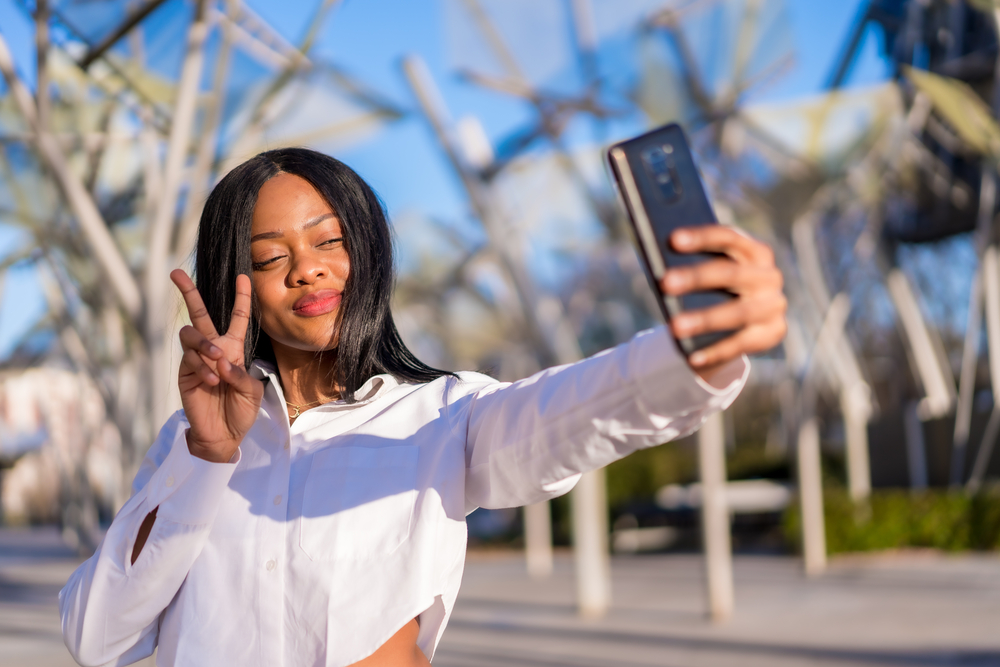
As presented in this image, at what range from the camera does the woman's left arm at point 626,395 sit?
104 cm

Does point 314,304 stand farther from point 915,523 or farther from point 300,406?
point 915,523

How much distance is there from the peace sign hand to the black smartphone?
592mm

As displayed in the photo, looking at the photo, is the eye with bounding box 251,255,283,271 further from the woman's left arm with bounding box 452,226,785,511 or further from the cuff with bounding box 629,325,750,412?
the cuff with bounding box 629,325,750,412

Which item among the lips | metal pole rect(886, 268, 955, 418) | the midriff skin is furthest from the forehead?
metal pole rect(886, 268, 955, 418)

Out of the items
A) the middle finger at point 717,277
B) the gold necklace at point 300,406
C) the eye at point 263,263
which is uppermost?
the eye at point 263,263

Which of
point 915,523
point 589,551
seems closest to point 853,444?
point 915,523

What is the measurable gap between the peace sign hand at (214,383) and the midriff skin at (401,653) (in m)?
0.38

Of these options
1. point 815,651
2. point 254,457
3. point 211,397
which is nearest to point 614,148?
point 211,397

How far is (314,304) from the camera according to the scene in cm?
161

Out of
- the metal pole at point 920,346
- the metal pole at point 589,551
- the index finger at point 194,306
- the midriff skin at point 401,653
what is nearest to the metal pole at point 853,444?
the metal pole at point 920,346

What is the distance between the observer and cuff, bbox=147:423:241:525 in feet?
4.66

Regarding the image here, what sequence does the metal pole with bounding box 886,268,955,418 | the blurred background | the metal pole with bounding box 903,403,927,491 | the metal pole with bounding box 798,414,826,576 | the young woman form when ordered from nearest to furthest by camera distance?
the young woman, the blurred background, the metal pole with bounding box 798,414,826,576, the metal pole with bounding box 886,268,955,418, the metal pole with bounding box 903,403,927,491

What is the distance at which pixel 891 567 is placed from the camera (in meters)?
14.1

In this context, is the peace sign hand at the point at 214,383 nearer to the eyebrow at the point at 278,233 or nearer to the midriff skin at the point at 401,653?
the eyebrow at the point at 278,233
